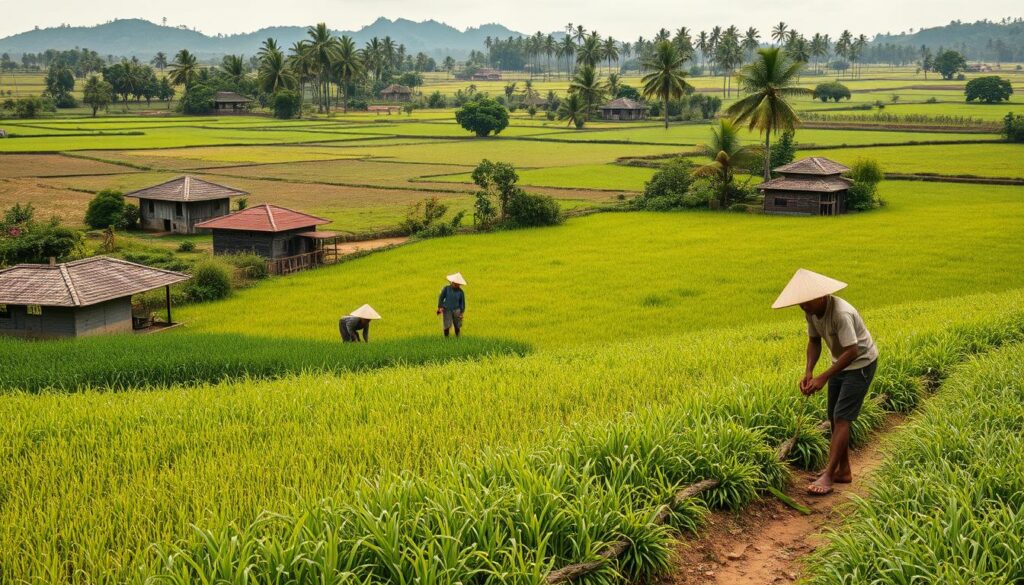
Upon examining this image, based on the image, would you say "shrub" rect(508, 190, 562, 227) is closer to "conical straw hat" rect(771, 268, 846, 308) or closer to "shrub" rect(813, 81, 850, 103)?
"conical straw hat" rect(771, 268, 846, 308)

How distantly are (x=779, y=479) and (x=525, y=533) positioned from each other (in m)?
→ 2.96

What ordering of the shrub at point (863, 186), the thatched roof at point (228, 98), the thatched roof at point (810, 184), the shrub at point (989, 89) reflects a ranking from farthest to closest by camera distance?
the thatched roof at point (228, 98) < the shrub at point (989, 89) < the shrub at point (863, 186) < the thatched roof at point (810, 184)

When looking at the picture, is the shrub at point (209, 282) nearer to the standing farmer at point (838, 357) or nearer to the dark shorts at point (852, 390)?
the standing farmer at point (838, 357)

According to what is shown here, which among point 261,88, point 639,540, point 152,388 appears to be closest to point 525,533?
point 639,540

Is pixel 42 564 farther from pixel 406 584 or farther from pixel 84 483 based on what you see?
pixel 406 584

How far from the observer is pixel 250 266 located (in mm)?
29875

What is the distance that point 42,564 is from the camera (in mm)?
5680

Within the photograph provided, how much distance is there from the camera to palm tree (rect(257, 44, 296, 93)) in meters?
104

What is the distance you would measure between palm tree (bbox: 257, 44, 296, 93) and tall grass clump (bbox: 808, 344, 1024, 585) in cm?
10299

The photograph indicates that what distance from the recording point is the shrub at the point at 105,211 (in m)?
39.6

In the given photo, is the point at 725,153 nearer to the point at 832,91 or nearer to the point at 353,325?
the point at 353,325

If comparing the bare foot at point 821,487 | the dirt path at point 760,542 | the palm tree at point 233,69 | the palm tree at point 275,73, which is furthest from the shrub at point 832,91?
the dirt path at point 760,542

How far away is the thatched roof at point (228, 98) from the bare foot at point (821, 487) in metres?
Result: 109

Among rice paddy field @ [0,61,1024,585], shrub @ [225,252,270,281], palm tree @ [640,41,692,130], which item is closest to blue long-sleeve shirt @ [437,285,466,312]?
rice paddy field @ [0,61,1024,585]
